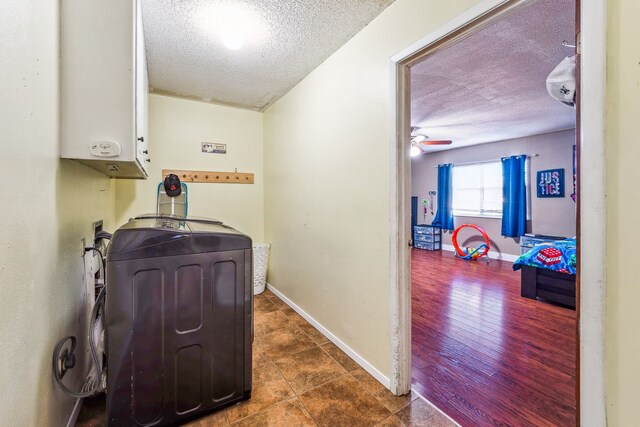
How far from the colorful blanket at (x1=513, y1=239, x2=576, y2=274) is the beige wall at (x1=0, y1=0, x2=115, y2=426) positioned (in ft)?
13.1

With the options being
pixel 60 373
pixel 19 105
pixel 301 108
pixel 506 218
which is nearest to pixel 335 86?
pixel 301 108

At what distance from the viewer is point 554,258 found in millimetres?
3018

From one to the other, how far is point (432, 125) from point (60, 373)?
4.69m

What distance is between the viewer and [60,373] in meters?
1.22

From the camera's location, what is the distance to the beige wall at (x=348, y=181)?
170 cm

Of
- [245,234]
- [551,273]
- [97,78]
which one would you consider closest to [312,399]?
[245,234]

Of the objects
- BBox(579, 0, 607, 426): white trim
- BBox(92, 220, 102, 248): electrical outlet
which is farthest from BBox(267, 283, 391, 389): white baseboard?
BBox(92, 220, 102, 248): electrical outlet

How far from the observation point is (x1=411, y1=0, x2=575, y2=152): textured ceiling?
1.89m

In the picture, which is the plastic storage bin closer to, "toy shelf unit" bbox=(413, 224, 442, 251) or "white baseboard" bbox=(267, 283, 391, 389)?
"white baseboard" bbox=(267, 283, 391, 389)

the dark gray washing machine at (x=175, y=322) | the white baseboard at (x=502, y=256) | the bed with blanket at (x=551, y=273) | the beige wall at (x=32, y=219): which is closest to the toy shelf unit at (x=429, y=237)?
the white baseboard at (x=502, y=256)

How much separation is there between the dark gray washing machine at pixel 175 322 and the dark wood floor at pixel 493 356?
1.18 m

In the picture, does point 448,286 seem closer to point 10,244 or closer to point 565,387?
point 565,387

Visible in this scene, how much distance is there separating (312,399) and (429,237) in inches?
215

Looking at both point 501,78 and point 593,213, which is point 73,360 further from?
point 501,78
